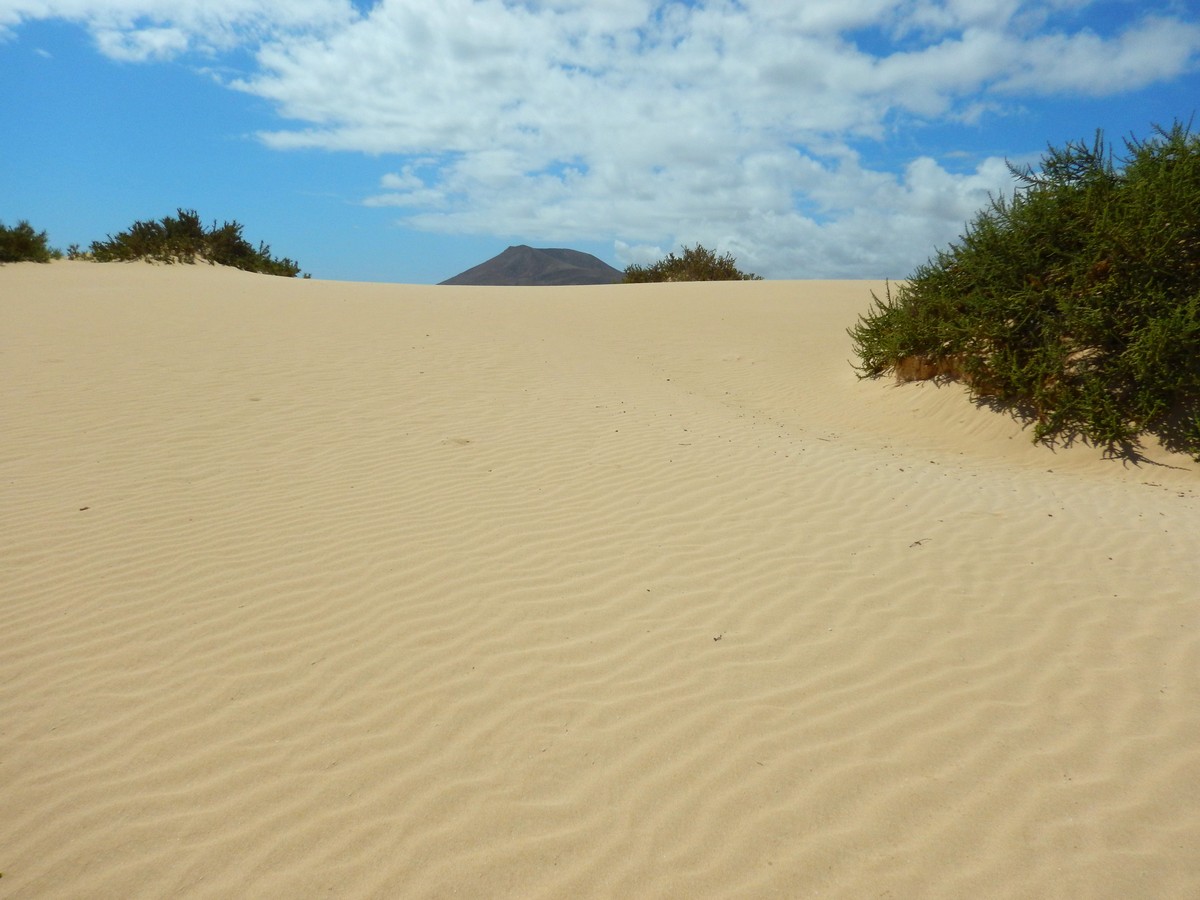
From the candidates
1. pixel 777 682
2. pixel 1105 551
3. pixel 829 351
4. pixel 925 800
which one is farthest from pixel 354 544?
pixel 829 351

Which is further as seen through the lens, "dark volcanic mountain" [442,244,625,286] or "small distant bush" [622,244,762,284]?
"dark volcanic mountain" [442,244,625,286]

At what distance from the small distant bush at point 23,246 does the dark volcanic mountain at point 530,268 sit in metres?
53.4

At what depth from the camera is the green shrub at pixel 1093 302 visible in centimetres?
801

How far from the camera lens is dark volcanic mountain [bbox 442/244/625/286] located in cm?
7938

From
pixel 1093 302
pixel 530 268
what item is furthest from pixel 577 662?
pixel 530 268

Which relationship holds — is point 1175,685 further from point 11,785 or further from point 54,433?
point 54,433

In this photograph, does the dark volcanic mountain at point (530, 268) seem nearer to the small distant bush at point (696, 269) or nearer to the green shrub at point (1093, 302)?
the small distant bush at point (696, 269)

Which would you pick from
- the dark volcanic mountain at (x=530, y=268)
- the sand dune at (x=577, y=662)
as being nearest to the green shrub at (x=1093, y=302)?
the sand dune at (x=577, y=662)

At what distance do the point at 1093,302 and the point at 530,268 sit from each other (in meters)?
80.5

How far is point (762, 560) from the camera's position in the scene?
478cm

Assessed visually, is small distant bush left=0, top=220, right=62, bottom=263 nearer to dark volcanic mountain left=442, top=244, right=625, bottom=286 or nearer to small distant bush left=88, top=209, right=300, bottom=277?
small distant bush left=88, top=209, right=300, bottom=277

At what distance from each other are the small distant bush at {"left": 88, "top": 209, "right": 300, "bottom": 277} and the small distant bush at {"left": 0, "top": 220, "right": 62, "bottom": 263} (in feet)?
6.93

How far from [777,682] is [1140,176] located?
904cm

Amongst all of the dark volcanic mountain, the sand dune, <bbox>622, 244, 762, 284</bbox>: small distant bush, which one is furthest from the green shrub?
the dark volcanic mountain
